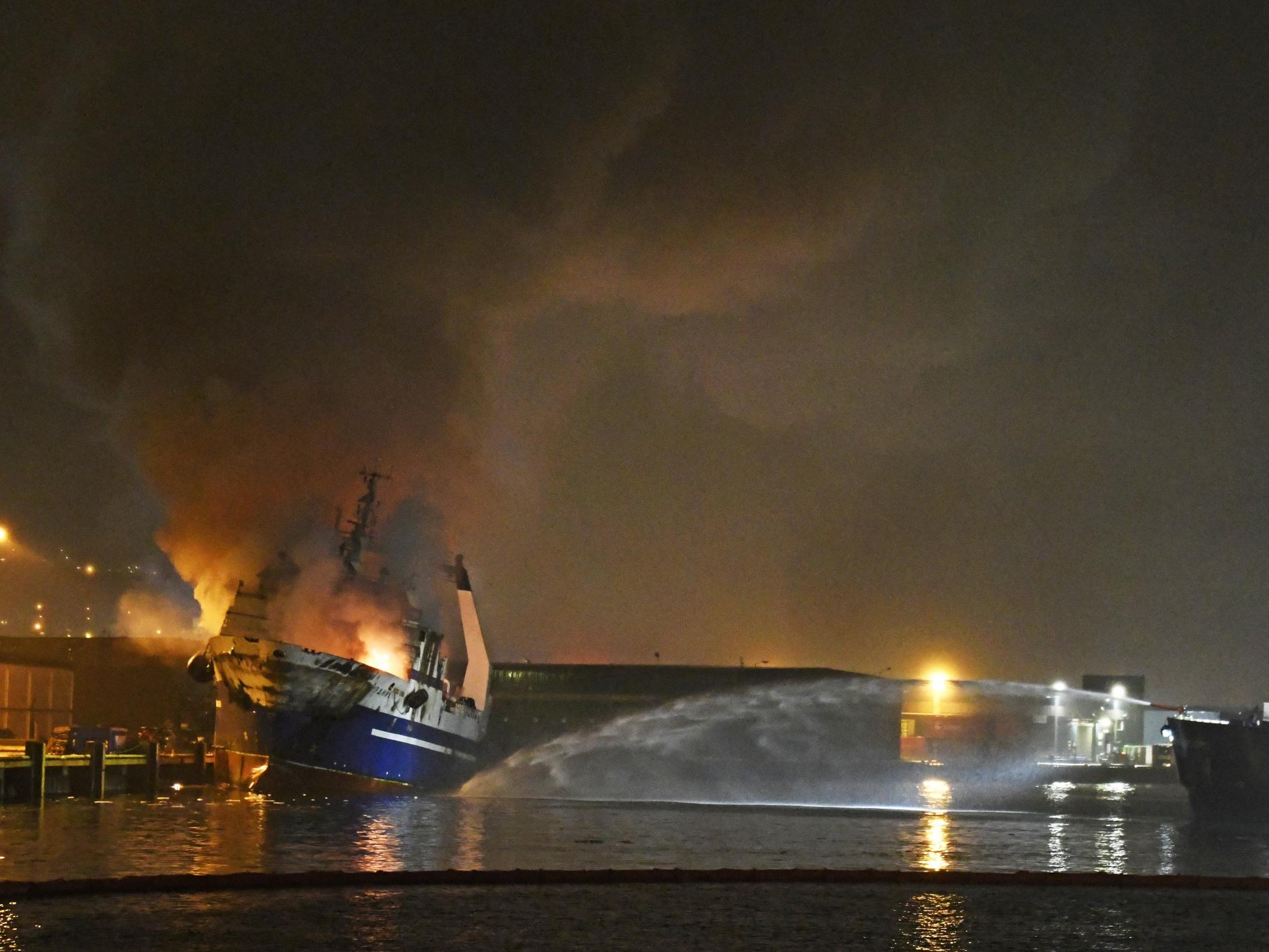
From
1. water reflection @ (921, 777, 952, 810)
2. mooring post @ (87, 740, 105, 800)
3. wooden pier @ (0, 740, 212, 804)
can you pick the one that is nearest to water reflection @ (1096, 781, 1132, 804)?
water reflection @ (921, 777, 952, 810)

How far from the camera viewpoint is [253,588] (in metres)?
64.5

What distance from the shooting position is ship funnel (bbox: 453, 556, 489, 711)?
76.6m

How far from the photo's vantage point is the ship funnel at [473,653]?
3014 inches

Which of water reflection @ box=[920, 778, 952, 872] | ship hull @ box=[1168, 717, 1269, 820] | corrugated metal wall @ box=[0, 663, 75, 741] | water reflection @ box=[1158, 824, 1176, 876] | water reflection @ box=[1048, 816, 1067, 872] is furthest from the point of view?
corrugated metal wall @ box=[0, 663, 75, 741]

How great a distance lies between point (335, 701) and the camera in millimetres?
59969

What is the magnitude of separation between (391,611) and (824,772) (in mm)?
49172

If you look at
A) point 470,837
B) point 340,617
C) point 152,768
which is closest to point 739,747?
point 340,617

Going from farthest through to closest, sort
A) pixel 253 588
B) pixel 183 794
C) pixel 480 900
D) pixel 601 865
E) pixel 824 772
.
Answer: pixel 824 772 → pixel 253 588 → pixel 183 794 → pixel 601 865 → pixel 480 900

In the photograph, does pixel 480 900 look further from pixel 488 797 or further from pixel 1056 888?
pixel 488 797

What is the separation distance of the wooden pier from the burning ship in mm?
1756

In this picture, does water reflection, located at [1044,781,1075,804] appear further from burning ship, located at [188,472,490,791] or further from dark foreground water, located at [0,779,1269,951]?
burning ship, located at [188,472,490,791]

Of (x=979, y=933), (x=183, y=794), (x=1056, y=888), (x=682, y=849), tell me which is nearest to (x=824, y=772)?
(x=183, y=794)

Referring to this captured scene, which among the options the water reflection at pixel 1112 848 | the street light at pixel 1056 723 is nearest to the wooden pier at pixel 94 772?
the water reflection at pixel 1112 848

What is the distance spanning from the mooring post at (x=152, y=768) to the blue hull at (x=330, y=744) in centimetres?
345
